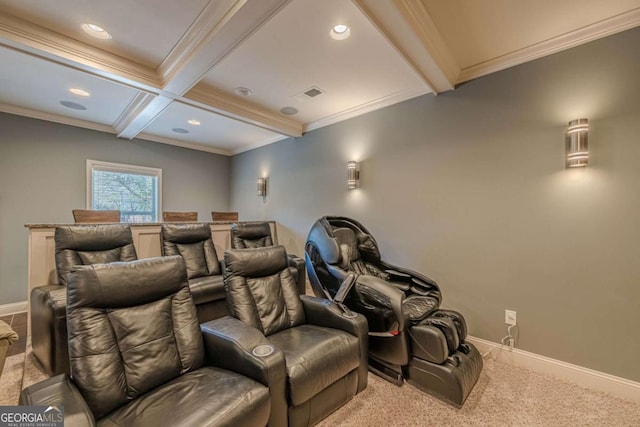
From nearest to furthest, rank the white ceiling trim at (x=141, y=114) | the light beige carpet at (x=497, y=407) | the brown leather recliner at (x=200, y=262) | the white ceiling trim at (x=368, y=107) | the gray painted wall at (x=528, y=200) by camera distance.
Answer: the light beige carpet at (x=497, y=407), the gray painted wall at (x=528, y=200), the brown leather recliner at (x=200, y=262), the white ceiling trim at (x=368, y=107), the white ceiling trim at (x=141, y=114)

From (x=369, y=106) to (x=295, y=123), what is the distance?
4.17 ft

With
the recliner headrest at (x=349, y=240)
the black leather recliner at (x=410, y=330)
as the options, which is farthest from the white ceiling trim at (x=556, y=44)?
the black leather recliner at (x=410, y=330)

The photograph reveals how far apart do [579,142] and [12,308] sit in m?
6.62

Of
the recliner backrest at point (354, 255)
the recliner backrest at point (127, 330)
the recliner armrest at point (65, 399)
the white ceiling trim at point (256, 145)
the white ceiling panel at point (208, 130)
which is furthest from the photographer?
the white ceiling trim at point (256, 145)

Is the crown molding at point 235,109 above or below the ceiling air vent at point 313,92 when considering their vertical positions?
below

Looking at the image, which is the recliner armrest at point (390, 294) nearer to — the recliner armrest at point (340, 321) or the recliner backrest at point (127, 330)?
the recliner armrest at point (340, 321)

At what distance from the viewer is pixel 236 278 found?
207 centimetres

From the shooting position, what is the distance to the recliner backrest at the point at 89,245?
235cm

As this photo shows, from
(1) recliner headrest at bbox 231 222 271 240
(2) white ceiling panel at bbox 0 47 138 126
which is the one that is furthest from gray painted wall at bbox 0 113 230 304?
(1) recliner headrest at bbox 231 222 271 240

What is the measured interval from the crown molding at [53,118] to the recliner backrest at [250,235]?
291 cm

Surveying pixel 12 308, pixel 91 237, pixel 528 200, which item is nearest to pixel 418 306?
pixel 528 200

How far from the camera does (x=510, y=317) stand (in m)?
2.50

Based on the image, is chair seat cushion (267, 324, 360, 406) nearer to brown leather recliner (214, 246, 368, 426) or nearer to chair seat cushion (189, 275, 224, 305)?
brown leather recliner (214, 246, 368, 426)

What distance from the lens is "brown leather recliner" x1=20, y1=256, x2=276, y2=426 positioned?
1165mm
